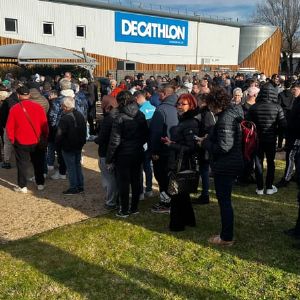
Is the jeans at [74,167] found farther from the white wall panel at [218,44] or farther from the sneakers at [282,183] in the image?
the white wall panel at [218,44]

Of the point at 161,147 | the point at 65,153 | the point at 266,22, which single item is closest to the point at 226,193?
the point at 161,147

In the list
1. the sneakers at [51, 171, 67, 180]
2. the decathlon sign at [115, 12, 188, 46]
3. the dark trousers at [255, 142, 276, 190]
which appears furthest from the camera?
the decathlon sign at [115, 12, 188, 46]

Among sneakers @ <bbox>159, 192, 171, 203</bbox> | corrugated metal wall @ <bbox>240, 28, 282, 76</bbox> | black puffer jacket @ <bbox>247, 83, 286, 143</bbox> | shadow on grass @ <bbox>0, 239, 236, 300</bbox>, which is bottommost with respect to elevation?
shadow on grass @ <bbox>0, 239, 236, 300</bbox>

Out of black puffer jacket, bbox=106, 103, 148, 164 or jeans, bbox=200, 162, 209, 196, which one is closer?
black puffer jacket, bbox=106, 103, 148, 164

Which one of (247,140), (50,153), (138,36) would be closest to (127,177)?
(247,140)

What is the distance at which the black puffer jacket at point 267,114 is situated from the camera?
6.54 metres

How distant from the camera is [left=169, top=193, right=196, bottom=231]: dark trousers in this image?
5.36m

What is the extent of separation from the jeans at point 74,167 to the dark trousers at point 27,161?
1.81 ft

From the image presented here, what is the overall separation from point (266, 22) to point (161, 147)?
203 ft

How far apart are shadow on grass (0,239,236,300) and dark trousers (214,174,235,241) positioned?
1052mm

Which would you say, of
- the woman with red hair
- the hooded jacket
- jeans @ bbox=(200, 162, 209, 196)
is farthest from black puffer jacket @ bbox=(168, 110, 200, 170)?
jeans @ bbox=(200, 162, 209, 196)

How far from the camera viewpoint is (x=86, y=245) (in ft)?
16.9

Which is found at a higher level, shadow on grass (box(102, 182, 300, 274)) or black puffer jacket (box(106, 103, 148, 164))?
black puffer jacket (box(106, 103, 148, 164))

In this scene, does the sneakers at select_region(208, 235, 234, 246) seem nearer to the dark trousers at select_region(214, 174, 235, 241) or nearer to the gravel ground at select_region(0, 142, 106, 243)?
the dark trousers at select_region(214, 174, 235, 241)
